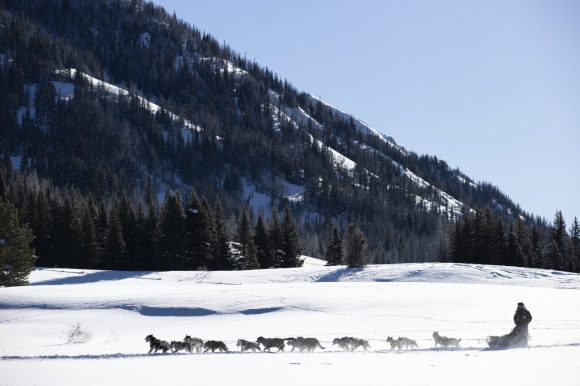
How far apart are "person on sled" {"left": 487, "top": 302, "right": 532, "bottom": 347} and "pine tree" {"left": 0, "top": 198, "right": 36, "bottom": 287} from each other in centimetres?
3254

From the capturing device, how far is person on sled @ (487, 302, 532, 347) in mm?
19609

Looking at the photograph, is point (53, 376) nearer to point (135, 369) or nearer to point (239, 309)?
point (135, 369)

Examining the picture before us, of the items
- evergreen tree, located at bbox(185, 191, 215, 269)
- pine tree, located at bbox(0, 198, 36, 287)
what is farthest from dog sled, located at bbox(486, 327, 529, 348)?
evergreen tree, located at bbox(185, 191, 215, 269)

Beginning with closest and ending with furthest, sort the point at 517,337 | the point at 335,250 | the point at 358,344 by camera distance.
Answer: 1. the point at 517,337
2. the point at 358,344
3. the point at 335,250

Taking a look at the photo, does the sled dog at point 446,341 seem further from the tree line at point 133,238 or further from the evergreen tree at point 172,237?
the evergreen tree at point 172,237

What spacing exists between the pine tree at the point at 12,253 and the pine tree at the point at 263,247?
3131 centimetres

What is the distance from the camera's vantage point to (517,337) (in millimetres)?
19812

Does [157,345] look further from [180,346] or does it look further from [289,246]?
[289,246]

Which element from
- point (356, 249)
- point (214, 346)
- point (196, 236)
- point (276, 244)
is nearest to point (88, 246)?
point (196, 236)

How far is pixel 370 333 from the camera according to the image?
2391 cm

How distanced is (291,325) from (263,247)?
41435mm

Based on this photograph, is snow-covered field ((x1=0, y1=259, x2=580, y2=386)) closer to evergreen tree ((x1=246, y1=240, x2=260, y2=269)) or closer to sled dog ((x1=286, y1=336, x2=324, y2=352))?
sled dog ((x1=286, y1=336, x2=324, y2=352))

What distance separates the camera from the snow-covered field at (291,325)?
557 inches

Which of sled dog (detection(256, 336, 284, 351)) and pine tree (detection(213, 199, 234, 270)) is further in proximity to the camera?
pine tree (detection(213, 199, 234, 270))
